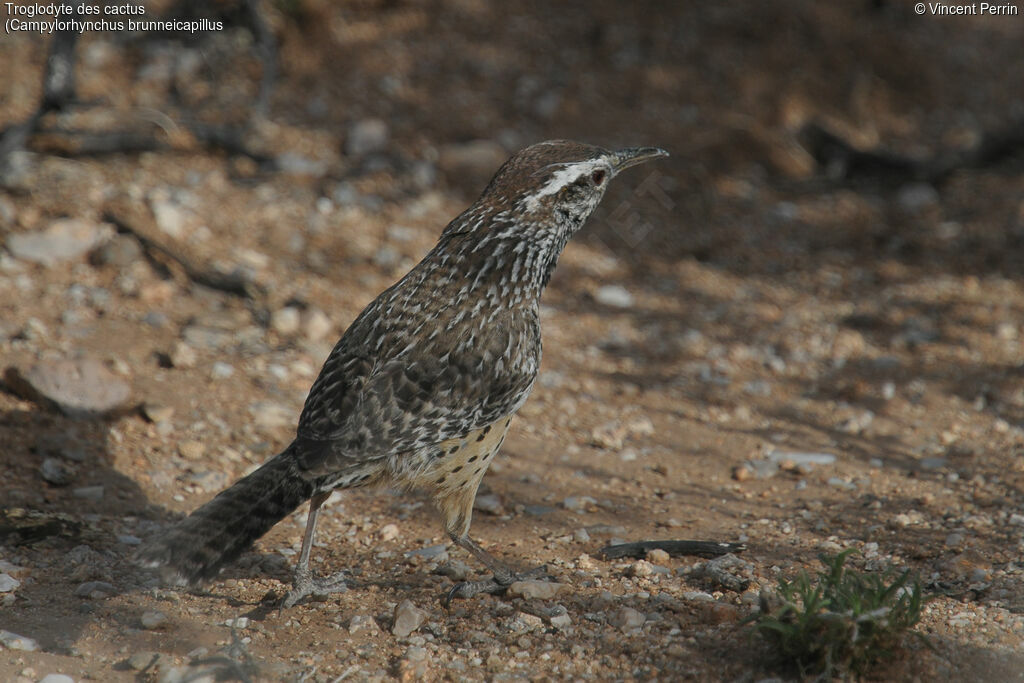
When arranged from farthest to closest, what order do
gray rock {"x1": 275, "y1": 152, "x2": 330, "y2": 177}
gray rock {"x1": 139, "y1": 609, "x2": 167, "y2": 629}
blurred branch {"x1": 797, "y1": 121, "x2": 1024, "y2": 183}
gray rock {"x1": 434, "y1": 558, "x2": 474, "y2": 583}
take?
blurred branch {"x1": 797, "y1": 121, "x2": 1024, "y2": 183}
gray rock {"x1": 275, "y1": 152, "x2": 330, "y2": 177}
gray rock {"x1": 434, "y1": 558, "x2": 474, "y2": 583}
gray rock {"x1": 139, "y1": 609, "x2": 167, "y2": 629}

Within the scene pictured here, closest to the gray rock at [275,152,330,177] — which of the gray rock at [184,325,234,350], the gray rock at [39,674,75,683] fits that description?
the gray rock at [184,325,234,350]

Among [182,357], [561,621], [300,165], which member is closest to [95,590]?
[561,621]

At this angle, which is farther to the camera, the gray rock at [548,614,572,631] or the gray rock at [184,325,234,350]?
the gray rock at [184,325,234,350]

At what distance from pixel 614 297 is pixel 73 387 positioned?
11.4ft

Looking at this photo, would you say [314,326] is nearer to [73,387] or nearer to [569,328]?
[73,387]

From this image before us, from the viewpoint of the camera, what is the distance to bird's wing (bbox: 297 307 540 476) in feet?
12.9

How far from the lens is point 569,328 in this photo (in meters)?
6.77

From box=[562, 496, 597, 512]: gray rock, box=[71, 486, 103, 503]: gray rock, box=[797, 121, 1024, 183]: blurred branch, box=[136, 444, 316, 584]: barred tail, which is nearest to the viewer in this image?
box=[136, 444, 316, 584]: barred tail

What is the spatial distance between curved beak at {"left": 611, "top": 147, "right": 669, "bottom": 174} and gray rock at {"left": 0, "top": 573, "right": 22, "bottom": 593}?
9.68 ft

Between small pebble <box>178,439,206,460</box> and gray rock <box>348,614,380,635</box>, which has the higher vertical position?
small pebble <box>178,439,206,460</box>

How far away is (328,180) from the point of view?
774 cm

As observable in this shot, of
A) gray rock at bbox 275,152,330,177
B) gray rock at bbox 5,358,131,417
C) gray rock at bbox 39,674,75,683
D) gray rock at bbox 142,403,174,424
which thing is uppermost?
gray rock at bbox 275,152,330,177

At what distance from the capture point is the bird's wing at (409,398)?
3938 millimetres

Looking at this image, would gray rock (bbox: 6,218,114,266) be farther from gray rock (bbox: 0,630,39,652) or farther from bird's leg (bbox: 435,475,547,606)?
bird's leg (bbox: 435,475,547,606)
